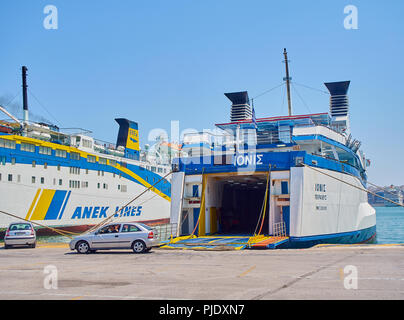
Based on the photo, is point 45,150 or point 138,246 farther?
point 45,150

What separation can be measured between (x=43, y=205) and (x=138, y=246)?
1037 inches

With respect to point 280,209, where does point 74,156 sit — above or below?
above

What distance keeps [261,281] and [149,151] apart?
55.3m

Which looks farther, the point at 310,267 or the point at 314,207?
the point at 314,207

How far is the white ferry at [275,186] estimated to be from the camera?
20.0 m

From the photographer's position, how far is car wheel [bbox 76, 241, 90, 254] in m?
18.1

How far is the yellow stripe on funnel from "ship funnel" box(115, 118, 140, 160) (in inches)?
640

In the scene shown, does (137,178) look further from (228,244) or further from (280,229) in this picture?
(228,244)

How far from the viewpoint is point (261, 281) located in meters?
9.32

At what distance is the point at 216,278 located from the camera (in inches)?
389

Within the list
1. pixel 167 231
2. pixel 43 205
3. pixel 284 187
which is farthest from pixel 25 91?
pixel 284 187

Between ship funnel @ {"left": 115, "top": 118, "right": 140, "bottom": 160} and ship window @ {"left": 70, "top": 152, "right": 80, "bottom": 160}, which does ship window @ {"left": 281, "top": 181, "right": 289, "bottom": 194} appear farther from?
ship funnel @ {"left": 115, "top": 118, "right": 140, "bottom": 160}
